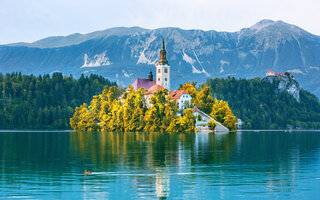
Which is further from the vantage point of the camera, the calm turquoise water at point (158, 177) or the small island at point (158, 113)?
the small island at point (158, 113)

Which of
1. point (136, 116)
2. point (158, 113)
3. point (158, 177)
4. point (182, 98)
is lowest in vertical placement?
point (158, 177)

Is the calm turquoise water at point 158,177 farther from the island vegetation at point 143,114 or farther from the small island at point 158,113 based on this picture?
the small island at point 158,113

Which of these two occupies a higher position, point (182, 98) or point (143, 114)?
point (182, 98)

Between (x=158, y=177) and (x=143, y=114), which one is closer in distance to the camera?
(x=158, y=177)

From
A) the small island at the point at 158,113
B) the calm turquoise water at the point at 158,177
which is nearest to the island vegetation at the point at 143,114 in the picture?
the small island at the point at 158,113

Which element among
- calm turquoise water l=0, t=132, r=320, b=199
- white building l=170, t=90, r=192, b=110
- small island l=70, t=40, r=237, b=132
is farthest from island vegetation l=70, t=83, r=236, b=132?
calm turquoise water l=0, t=132, r=320, b=199

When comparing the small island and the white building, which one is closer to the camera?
the small island

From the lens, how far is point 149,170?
47.8 metres

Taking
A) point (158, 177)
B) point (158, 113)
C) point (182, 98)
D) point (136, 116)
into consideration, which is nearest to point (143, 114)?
point (136, 116)

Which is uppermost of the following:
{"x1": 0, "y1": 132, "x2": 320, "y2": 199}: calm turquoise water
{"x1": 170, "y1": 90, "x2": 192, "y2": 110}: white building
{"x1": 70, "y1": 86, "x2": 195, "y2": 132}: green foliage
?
{"x1": 170, "y1": 90, "x2": 192, "y2": 110}: white building

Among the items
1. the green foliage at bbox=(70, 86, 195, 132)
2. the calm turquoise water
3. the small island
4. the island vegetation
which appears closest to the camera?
the calm turquoise water

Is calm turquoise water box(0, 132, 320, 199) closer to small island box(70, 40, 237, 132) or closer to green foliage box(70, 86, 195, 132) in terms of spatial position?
green foliage box(70, 86, 195, 132)

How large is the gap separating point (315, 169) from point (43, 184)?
2856 cm

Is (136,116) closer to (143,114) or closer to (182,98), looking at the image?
(143,114)
